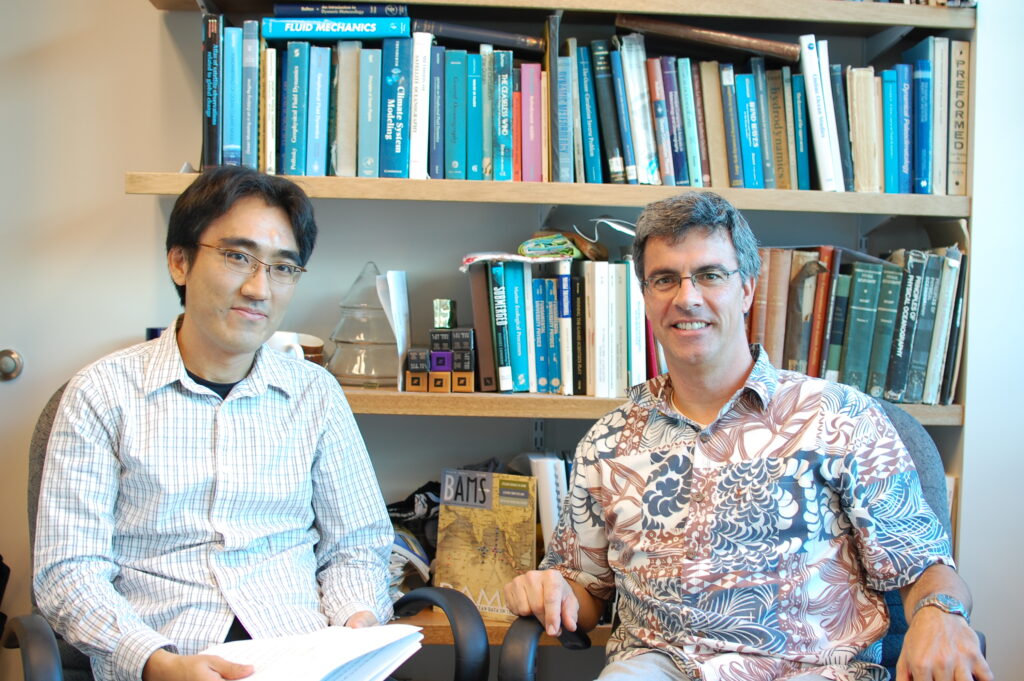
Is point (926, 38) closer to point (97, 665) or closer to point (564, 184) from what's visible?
point (564, 184)

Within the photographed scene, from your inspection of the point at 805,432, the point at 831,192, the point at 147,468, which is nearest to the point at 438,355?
the point at 147,468

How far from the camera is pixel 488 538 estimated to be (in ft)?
6.14

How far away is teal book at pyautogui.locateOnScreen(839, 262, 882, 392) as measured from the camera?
186cm

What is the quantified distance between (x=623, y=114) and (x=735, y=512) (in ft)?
3.18

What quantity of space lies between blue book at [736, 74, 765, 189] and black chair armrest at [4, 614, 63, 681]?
1651 millimetres

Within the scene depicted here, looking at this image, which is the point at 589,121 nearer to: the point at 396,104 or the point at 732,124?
the point at 732,124

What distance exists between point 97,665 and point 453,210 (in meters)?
1.33

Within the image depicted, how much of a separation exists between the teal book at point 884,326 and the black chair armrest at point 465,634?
110 cm

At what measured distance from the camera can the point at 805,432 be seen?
4.49 feet

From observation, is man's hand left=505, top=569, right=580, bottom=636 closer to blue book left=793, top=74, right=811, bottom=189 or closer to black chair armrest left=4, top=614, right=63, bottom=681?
black chair armrest left=4, top=614, right=63, bottom=681

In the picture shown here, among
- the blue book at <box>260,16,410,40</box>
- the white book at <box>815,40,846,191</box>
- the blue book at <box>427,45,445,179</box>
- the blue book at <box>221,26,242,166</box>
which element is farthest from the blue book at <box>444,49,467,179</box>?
the white book at <box>815,40,846,191</box>

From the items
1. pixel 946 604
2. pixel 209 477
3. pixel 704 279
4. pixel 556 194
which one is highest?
pixel 556 194

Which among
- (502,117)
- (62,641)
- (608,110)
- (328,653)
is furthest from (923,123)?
(62,641)

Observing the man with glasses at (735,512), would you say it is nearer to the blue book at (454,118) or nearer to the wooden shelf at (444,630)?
the wooden shelf at (444,630)
